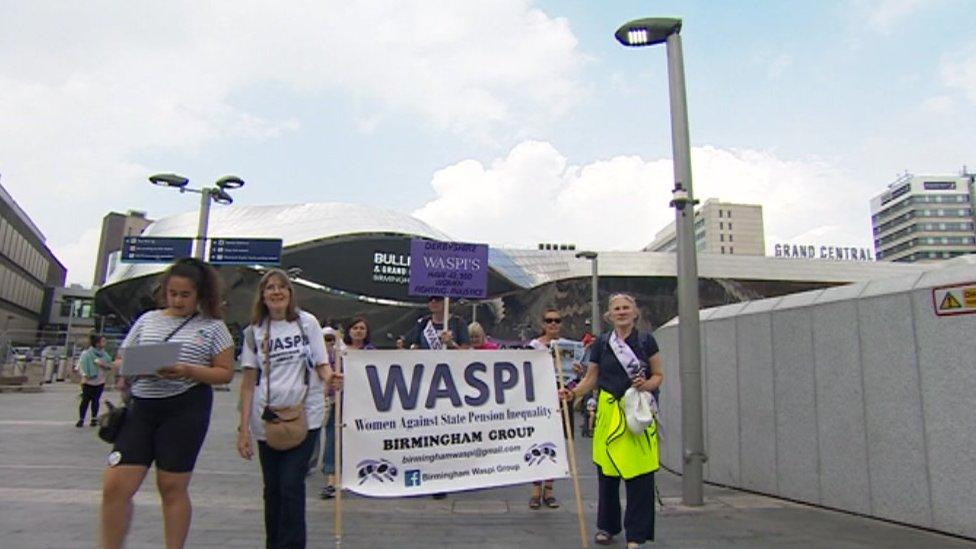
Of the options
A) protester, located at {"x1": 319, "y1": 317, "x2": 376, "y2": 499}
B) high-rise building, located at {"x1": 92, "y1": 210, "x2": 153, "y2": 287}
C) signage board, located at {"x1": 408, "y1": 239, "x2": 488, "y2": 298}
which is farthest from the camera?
high-rise building, located at {"x1": 92, "y1": 210, "x2": 153, "y2": 287}

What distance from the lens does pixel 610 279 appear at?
6862 cm

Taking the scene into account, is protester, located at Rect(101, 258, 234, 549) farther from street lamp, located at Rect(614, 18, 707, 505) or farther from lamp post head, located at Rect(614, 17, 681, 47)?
lamp post head, located at Rect(614, 17, 681, 47)

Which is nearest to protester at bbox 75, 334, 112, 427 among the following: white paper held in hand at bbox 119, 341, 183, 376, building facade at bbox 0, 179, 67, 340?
white paper held in hand at bbox 119, 341, 183, 376

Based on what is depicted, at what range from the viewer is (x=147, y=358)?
2855 millimetres

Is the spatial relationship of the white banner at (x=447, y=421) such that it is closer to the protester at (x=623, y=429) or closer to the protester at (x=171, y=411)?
the protester at (x=623, y=429)

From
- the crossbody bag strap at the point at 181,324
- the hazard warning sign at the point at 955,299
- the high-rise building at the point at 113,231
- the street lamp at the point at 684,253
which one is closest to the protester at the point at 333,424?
the crossbody bag strap at the point at 181,324

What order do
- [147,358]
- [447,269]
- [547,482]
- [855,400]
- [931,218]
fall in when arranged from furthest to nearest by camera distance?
[931,218], [447,269], [547,482], [855,400], [147,358]

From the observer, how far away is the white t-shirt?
131 inches

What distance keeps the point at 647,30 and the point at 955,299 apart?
3573 mm

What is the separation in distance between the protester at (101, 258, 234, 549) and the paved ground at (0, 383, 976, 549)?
115cm

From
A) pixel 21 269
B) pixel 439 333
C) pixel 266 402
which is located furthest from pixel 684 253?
pixel 21 269

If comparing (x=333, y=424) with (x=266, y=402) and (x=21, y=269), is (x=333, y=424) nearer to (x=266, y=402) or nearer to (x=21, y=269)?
(x=266, y=402)

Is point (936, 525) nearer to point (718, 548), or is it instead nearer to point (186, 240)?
point (718, 548)

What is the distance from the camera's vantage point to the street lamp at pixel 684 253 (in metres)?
5.45
